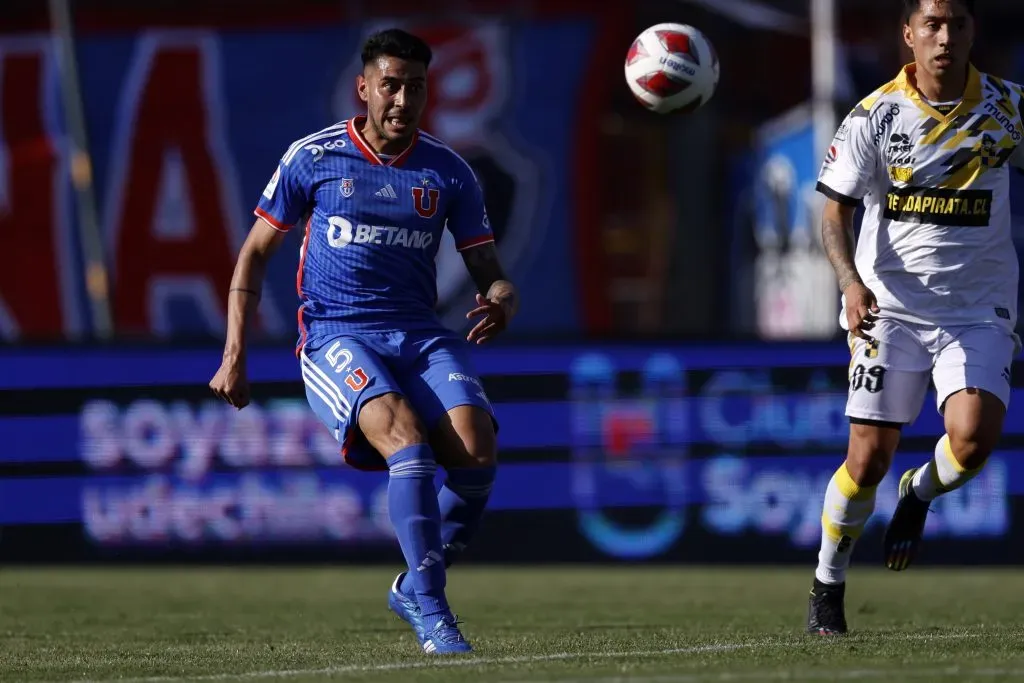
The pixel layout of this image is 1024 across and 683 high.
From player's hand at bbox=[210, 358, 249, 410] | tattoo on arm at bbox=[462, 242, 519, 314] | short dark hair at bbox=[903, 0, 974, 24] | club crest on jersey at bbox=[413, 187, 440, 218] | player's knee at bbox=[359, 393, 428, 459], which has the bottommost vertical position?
player's knee at bbox=[359, 393, 428, 459]

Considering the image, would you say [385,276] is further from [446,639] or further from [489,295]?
[446,639]

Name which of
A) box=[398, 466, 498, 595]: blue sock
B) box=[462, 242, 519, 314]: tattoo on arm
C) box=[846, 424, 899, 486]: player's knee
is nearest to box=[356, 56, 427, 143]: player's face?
box=[462, 242, 519, 314]: tattoo on arm

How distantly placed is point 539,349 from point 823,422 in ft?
6.51

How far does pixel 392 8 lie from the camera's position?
Result: 57.9 feet

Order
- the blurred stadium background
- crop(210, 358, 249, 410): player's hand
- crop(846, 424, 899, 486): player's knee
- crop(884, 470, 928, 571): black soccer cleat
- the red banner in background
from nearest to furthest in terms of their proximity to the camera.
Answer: crop(210, 358, 249, 410): player's hand < crop(846, 424, 899, 486): player's knee < crop(884, 470, 928, 571): black soccer cleat < the blurred stadium background < the red banner in background

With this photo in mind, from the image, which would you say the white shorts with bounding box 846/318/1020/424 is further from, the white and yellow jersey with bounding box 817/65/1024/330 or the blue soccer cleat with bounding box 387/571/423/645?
the blue soccer cleat with bounding box 387/571/423/645

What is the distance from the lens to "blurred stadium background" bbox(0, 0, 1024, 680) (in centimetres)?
1223

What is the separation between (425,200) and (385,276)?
0.35 meters

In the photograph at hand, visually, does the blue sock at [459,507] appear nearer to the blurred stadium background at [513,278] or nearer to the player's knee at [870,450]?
the player's knee at [870,450]

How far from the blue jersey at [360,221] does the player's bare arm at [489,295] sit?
0.21 metres

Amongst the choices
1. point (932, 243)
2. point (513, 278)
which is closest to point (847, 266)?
point (932, 243)

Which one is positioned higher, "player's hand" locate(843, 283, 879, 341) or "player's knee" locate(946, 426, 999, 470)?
"player's hand" locate(843, 283, 879, 341)

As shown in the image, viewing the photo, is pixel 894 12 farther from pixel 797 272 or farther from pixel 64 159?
pixel 64 159

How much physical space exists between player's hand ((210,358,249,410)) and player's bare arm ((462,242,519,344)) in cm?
88
